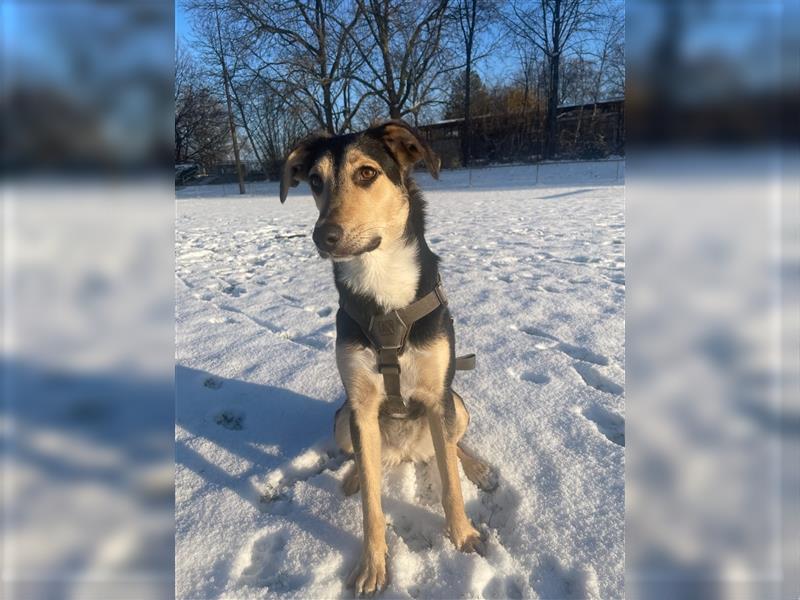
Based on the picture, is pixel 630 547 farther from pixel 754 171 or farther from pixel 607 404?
pixel 607 404

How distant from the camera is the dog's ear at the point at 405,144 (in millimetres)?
A: 2832

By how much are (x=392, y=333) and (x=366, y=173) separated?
3.41 ft

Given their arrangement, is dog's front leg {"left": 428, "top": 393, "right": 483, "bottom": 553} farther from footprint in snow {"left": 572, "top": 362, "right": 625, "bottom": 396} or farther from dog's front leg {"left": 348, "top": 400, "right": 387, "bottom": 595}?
footprint in snow {"left": 572, "top": 362, "right": 625, "bottom": 396}

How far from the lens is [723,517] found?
0.84 meters

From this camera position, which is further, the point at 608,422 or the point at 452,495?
the point at 608,422

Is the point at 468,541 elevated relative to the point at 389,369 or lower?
lower

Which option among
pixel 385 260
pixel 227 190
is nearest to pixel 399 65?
pixel 227 190

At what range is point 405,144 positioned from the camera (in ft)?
9.95

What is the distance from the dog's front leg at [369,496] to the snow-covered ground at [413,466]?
0.09m

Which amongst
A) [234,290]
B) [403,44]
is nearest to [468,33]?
[403,44]

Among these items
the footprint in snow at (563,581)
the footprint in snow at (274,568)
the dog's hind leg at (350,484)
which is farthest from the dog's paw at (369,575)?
the footprint in snow at (563,581)

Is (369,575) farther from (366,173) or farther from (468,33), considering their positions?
(468,33)

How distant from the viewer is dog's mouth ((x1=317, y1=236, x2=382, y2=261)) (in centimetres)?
249

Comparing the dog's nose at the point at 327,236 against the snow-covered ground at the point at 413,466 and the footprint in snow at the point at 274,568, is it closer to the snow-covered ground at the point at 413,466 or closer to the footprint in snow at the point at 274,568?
the snow-covered ground at the point at 413,466
